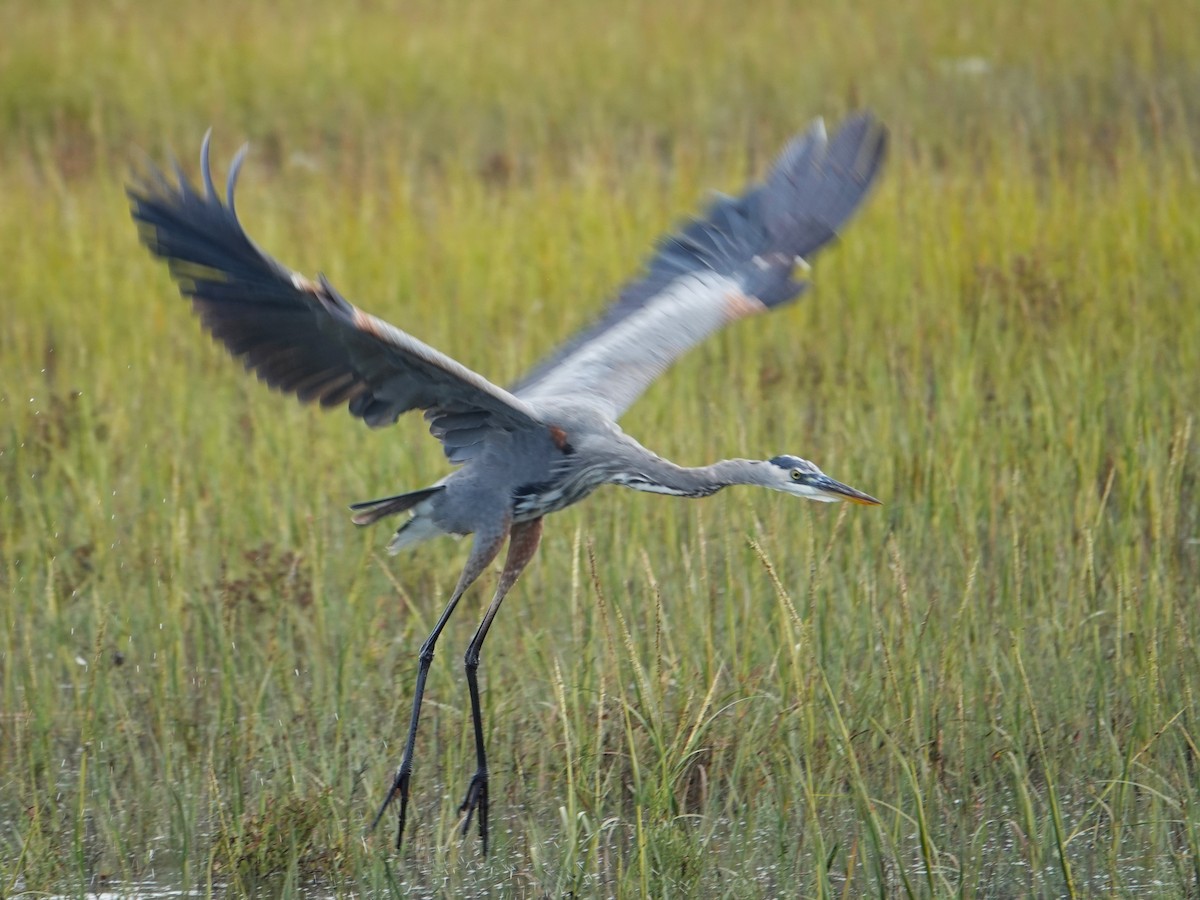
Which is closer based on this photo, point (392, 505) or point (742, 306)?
point (392, 505)

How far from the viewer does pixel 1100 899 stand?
10.7ft

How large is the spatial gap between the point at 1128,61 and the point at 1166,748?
26.6ft

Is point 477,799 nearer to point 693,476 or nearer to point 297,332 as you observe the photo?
point 693,476

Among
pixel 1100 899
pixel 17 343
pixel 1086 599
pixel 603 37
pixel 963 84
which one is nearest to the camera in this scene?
pixel 1100 899

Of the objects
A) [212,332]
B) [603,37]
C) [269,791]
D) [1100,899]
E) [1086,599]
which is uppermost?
[603,37]

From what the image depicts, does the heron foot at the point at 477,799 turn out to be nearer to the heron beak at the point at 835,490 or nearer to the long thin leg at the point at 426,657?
the long thin leg at the point at 426,657

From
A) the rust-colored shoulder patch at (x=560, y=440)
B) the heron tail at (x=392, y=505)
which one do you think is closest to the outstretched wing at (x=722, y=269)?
the rust-colored shoulder patch at (x=560, y=440)

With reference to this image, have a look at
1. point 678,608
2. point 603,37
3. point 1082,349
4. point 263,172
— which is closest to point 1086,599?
point 678,608

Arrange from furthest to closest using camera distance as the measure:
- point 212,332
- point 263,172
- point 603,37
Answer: point 603,37 < point 263,172 < point 212,332

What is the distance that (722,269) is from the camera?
513cm

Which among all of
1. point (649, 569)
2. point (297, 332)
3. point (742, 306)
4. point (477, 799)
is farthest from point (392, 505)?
point (742, 306)

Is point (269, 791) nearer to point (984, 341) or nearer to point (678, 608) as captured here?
point (678, 608)

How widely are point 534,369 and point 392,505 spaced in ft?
2.61

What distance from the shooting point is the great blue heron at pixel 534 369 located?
3.51 metres
